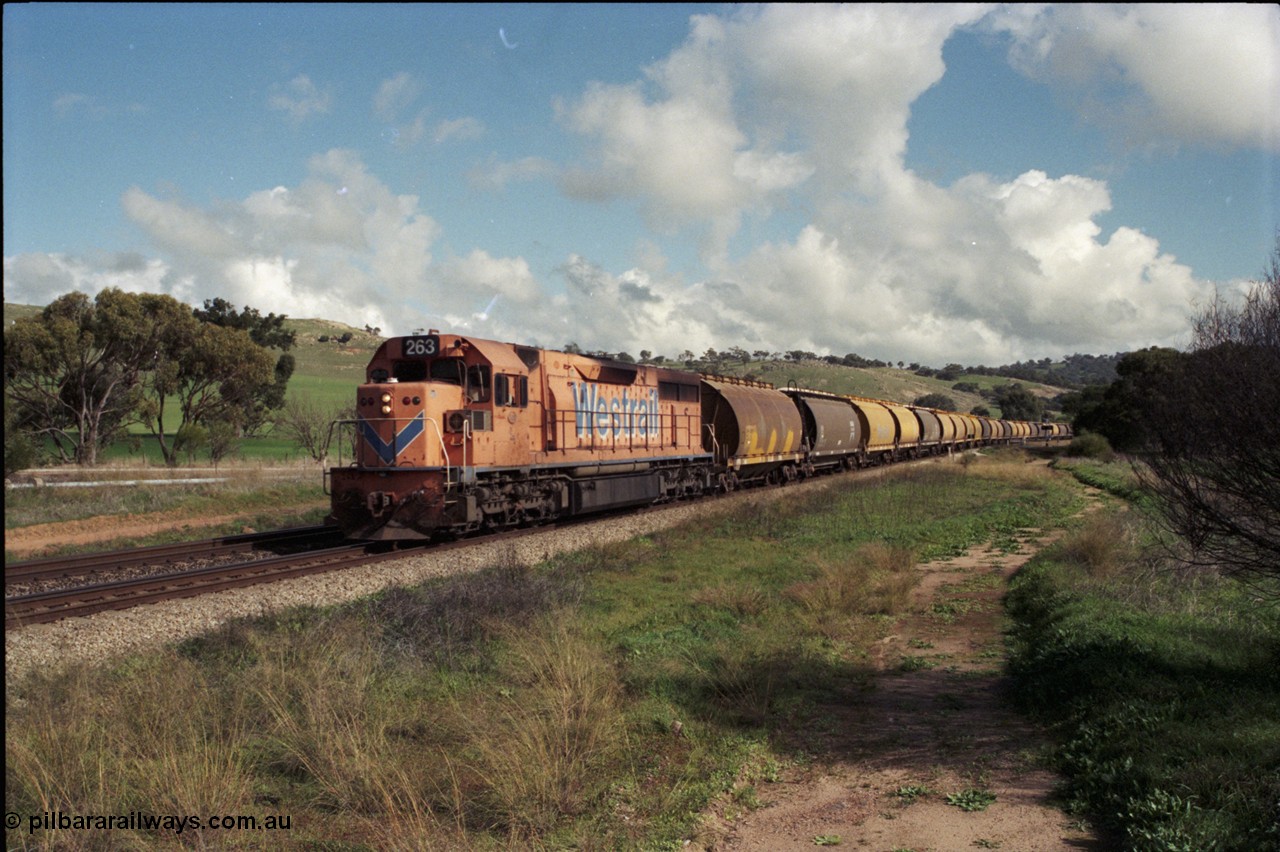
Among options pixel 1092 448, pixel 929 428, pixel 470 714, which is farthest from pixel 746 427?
pixel 1092 448

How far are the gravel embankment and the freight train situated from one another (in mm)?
1190

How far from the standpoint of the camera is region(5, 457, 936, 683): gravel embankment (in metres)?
10.8

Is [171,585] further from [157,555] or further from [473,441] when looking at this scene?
[473,441]

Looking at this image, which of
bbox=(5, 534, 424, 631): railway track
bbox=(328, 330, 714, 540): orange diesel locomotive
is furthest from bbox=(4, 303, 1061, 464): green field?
bbox=(5, 534, 424, 631): railway track

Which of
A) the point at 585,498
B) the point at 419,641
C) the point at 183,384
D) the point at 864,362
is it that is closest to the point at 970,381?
the point at 864,362

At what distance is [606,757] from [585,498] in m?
14.6

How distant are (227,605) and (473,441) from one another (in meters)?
6.20

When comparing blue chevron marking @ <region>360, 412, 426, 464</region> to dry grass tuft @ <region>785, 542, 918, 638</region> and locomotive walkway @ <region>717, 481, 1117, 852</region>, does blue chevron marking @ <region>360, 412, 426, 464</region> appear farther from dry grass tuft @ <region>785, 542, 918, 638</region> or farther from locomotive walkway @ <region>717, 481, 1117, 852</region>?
locomotive walkway @ <region>717, 481, 1117, 852</region>

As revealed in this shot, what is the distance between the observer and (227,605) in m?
13.2

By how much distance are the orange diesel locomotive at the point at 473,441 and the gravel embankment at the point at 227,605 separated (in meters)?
1.09

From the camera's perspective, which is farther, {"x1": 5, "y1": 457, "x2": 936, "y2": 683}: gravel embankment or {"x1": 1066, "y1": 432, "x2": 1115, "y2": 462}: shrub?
{"x1": 1066, "y1": 432, "x2": 1115, "y2": 462}: shrub

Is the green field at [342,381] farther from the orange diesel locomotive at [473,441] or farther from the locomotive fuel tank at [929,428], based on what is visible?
the orange diesel locomotive at [473,441]

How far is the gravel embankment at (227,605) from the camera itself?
1084 cm

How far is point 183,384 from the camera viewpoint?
5019 cm
